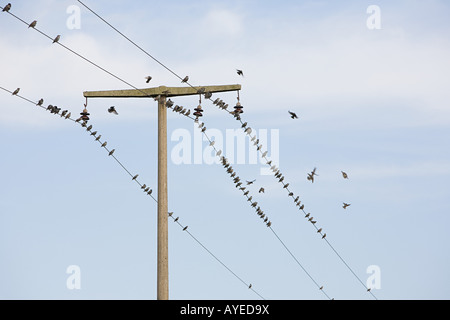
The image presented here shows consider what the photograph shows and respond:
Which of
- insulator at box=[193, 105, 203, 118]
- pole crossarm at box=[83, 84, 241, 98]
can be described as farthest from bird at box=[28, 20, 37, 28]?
insulator at box=[193, 105, 203, 118]

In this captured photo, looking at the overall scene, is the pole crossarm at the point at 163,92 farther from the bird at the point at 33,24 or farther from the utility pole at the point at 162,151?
the bird at the point at 33,24

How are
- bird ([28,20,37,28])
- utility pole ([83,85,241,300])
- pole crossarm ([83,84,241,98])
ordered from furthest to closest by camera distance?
pole crossarm ([83,84,241,98])
utility pole ([83,85,241,300])
bird ([28,20,37,28])

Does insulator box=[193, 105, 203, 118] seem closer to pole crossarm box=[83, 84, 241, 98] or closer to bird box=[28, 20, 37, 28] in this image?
pole crossarm box=[83, 84, 241, 98]

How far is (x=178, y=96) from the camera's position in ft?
58.1

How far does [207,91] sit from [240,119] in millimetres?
2405

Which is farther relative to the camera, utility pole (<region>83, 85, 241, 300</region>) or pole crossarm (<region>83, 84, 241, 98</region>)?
pole crossarm (<region>83, 84, 241, 98</region>)

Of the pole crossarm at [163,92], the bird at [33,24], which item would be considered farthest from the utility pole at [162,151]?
the bird at [33,24]

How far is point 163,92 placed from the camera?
17.5 metres

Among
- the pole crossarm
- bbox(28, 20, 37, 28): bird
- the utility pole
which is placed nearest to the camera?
bbox(28, 20, 37, 28): bird

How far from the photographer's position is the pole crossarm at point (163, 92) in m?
17.5

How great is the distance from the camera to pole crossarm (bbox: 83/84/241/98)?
1752 cm
